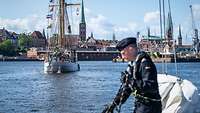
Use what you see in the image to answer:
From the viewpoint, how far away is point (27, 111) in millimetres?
27438

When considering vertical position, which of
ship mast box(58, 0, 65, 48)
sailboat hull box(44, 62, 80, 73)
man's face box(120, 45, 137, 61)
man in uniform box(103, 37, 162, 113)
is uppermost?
ship mast box(58, 0, 65, 48)

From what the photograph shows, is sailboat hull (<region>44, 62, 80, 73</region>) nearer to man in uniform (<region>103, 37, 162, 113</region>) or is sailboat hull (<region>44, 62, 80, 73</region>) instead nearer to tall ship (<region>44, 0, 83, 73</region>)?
tall ship (<region>44, 0, 83, 73</region>)

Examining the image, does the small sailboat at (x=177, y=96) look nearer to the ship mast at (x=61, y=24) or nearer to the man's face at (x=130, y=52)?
the man's face at (x=130, y=52)

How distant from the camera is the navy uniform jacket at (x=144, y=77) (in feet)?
25.7

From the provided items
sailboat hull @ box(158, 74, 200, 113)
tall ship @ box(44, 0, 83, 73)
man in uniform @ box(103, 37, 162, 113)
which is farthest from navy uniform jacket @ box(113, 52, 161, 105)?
tall ship @ box(44, 0, 83, 73)

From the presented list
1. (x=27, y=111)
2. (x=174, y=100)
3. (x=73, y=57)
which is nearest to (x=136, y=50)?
(x=174, y=100)

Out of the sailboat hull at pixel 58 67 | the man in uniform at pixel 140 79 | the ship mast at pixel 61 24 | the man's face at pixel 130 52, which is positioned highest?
the ship mast at pixel 61 24

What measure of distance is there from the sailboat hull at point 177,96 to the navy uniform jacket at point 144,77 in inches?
94.2

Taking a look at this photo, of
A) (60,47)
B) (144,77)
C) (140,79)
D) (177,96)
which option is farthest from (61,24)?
(144,77)

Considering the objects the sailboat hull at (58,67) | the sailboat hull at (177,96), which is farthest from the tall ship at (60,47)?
the sailboat hull at (177,96)

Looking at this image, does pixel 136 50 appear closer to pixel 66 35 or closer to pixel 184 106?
pixel 184 106

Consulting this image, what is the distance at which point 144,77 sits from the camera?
7863 mm

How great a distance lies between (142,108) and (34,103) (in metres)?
24.6

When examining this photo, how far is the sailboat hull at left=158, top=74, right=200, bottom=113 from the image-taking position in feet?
34.0
